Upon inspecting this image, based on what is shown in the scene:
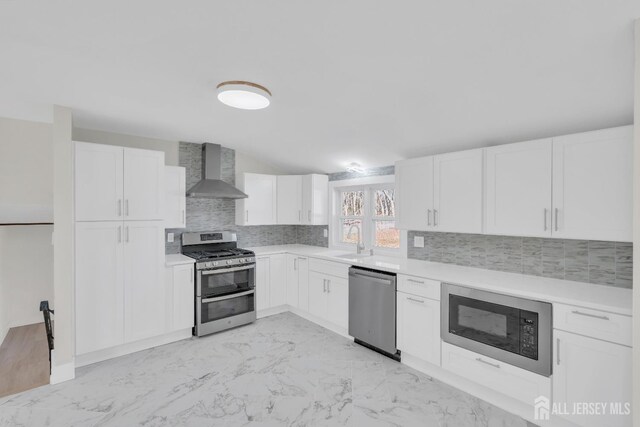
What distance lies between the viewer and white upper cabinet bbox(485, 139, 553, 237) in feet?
7.75

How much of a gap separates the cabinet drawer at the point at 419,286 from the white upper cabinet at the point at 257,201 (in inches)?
90.1

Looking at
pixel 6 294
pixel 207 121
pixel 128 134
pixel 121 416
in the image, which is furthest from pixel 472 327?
pixel 6 294

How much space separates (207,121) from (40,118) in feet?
5.42

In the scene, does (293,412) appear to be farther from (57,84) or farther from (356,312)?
(57,84)

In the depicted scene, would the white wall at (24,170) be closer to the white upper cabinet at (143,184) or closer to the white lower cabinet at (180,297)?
the white upper cabinet at (143,184)

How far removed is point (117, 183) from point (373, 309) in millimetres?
2892

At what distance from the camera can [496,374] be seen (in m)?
2.33

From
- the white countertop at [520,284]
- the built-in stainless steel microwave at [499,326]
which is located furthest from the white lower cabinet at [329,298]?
the built-in stainless steel microwave at [499,326]

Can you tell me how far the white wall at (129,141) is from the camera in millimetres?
3357

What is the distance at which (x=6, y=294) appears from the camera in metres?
3.42

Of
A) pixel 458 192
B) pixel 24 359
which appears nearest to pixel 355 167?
pixel 458 192

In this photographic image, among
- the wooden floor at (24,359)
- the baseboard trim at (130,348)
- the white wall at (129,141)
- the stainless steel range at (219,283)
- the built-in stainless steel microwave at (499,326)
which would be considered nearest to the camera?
the built-in stainless steel microwave at (499,326)

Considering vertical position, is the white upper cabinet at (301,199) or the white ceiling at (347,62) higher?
the white ceiling at (347,62)

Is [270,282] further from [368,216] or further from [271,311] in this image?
[368,216]
